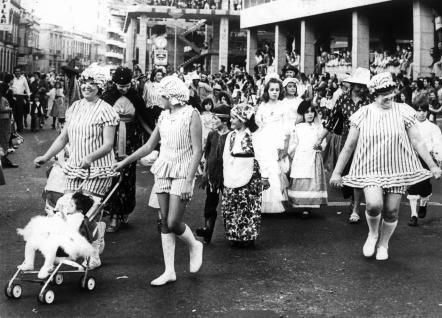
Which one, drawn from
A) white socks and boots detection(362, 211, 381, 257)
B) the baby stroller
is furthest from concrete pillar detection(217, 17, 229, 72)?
the baby stroller

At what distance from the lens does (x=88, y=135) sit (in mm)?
6355

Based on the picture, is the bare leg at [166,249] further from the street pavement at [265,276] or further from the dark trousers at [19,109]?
the dark trousers at [19,109]

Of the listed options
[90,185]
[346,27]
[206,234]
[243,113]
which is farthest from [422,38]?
[90,185]

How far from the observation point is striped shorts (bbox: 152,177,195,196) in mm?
6082

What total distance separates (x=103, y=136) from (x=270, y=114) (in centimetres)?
381

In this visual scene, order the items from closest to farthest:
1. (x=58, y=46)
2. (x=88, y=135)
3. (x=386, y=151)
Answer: (x=88, y=135), (x=386, y=151), (x=58, y=46)

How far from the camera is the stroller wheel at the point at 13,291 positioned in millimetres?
5520

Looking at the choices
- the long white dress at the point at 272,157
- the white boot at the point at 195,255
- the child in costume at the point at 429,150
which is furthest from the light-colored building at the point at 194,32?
the white boot at the point at 195,255

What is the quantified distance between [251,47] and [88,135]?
44.4 m

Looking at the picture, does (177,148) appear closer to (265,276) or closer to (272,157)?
(265,276)

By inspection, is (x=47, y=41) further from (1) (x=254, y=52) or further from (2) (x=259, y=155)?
(2) (x=259, y=155)

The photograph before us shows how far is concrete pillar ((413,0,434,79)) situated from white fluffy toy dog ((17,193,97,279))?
25954mm

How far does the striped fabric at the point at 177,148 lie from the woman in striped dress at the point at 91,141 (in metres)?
0.50

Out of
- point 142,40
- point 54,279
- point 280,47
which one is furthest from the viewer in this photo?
point 142,40
